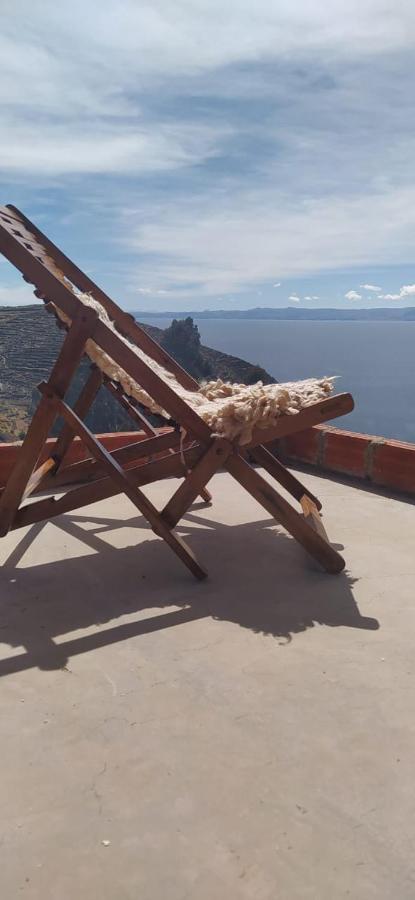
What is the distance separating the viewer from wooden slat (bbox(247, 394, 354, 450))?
311cm

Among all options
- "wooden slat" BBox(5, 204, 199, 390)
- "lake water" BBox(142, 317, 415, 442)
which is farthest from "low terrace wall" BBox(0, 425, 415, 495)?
"lake water" BBox(142, 317, 415, 442)

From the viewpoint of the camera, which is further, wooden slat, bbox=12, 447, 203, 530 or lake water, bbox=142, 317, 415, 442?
lake water, bbox=142, 317, 415, 442

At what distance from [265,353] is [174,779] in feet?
491

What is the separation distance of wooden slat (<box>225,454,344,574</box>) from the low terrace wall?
1611 millimetres

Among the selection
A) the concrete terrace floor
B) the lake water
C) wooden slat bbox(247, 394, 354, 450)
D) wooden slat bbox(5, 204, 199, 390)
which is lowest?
the lake water

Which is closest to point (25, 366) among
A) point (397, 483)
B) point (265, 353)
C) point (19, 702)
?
point (397, 483)

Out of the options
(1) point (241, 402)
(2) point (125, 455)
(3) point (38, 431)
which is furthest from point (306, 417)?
(3) point (38, 431)

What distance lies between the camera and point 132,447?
3490mm

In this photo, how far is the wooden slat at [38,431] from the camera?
3.00 meters

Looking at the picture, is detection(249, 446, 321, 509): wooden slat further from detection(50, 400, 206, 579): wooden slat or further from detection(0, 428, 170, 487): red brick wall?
detection(0, 428, 170, 487): red brick wall

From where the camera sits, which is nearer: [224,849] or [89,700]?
[224,849]

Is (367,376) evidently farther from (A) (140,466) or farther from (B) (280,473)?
(A) (140,466)

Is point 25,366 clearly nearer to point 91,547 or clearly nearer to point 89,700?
point 91,547

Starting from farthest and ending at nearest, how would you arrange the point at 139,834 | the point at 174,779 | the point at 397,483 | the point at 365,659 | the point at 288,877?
the point at 397,483
the point at 365,659
the point at 174,779
the point at 139,834
the point at 288,877
